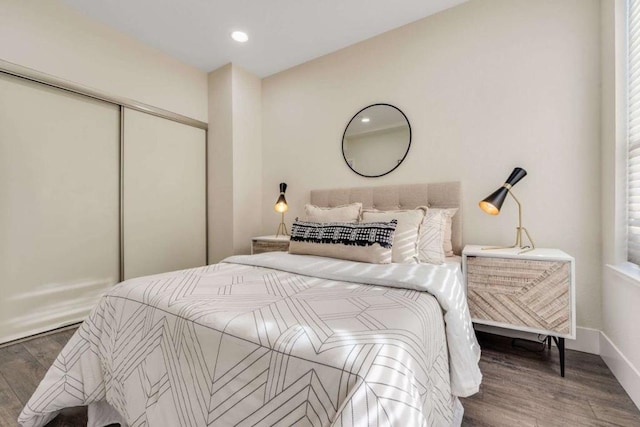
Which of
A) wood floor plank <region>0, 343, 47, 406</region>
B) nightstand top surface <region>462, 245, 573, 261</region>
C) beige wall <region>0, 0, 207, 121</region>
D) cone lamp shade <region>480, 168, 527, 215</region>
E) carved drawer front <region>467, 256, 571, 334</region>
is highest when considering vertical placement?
beige wall <region>0, 0, 207, 121</region>

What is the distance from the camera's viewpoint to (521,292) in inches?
69.0

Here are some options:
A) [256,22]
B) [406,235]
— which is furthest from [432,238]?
[256,22]

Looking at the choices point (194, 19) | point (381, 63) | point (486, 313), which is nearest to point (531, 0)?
point (381, 63)

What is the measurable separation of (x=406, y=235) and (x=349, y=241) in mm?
A: 384

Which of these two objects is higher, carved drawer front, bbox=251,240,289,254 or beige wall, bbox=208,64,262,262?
beige wall, bbox=208,64,262,262

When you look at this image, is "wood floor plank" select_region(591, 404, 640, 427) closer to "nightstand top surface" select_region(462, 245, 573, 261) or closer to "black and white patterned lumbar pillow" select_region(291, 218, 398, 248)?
"nightstand top surface" select_region(462, 245, 573, 261)

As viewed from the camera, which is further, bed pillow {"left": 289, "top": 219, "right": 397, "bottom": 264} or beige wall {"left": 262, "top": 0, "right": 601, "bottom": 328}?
beige wall {"left": 262, "top": 0, "right": 601, "bottom": 328}

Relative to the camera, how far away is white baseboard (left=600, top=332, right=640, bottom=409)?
4.73 ft

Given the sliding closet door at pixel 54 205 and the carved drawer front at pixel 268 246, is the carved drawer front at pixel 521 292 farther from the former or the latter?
the sliding closet door at pixel 54 205

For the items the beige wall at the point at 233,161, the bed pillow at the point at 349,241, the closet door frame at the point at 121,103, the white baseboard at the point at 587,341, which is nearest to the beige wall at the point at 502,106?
the white baseboard at the point at 587,341

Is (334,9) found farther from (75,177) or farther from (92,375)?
(92,375)

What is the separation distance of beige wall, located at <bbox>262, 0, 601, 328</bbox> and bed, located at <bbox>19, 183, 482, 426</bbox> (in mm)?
1108

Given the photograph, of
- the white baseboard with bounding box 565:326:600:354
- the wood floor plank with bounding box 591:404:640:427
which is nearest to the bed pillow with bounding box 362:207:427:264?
the wood floor plank with bounding box 591:404:640:427

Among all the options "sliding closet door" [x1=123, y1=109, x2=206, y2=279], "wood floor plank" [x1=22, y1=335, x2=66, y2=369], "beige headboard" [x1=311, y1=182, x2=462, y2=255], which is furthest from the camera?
"sliding closet door" [x1=123, y1=109, x2=206, y2=279]
